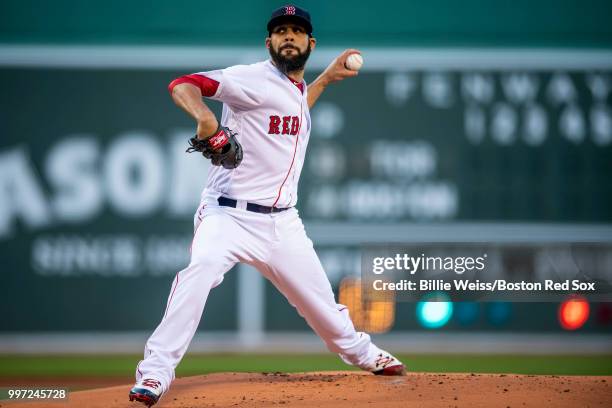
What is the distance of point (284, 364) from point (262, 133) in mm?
3788

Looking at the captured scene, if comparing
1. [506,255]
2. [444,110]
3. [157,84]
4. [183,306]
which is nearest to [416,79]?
[444,110]

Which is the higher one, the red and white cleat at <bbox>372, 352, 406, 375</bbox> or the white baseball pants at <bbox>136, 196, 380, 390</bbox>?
the white baseball pants at <bbox>136, 196, 380, 390</bbox>

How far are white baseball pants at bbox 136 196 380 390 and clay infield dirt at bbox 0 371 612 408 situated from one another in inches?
8.5

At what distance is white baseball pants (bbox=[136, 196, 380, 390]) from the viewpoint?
3.93m

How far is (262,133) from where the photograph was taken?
4.25 meters

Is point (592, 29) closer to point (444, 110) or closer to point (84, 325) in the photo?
point (444, 110)

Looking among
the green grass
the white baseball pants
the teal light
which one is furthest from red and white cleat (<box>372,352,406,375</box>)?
the teal light

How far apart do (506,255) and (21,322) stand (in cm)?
398

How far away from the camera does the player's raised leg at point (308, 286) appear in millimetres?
4293

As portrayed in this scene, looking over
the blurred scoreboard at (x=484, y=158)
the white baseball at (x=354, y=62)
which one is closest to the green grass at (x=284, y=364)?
the blurred scoreboard at (x=484, y=158)

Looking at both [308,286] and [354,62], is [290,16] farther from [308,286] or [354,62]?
[308,286]

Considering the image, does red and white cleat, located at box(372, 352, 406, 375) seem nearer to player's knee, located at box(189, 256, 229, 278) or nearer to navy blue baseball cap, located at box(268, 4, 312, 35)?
player's knee, located at box(189, 256, 229, 278)

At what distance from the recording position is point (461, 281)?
714cm

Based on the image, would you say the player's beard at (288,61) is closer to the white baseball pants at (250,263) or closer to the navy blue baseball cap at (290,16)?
the navy blue baseball cap at (290,16)
